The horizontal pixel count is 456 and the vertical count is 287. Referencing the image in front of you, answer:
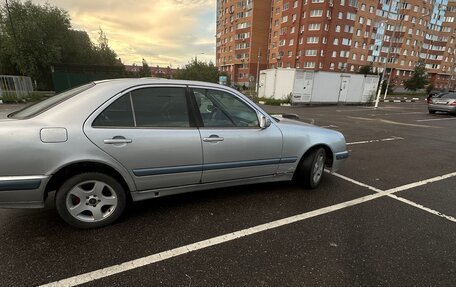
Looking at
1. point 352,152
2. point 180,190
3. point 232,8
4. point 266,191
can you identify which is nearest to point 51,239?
point 180,190

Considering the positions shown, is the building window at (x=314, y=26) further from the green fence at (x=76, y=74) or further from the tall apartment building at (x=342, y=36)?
the green fence at (x=76, y=74)

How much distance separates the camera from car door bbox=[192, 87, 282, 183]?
3096 mm

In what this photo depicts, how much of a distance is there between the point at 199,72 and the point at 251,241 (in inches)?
1658

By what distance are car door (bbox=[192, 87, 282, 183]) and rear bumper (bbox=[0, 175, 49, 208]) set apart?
167 cm

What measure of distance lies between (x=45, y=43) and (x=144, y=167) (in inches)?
1202

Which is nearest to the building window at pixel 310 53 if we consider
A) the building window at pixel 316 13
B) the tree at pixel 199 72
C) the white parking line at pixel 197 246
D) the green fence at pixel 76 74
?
the building window at pixel 316 13

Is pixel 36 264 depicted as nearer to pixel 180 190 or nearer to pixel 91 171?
pixel 91 171

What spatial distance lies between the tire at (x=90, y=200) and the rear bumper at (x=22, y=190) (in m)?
0.17

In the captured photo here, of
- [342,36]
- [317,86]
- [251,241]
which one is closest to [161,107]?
[251,241]

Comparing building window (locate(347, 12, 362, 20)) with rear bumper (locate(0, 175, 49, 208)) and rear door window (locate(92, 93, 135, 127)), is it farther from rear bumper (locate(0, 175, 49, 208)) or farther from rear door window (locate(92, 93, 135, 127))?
rear bumper (locate(0, 175, 49, 208))

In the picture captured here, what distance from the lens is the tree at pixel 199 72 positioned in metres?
41.9

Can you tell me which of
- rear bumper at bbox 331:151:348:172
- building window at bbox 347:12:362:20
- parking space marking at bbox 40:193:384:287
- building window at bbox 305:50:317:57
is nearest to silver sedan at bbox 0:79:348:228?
parking space marking at bbox 40:193:384:287

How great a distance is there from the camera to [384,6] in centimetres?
5578

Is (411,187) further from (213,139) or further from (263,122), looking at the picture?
(213,139)
